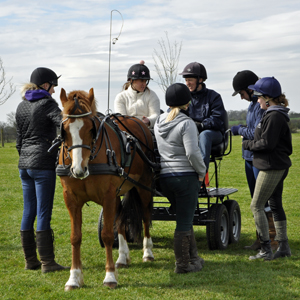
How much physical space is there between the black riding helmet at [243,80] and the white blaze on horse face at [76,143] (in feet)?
8.27

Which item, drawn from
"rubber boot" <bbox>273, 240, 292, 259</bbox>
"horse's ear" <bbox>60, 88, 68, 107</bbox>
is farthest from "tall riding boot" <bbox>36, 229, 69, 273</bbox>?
"rubber boot" <bbox>273, 240, 292, 259</bbox>

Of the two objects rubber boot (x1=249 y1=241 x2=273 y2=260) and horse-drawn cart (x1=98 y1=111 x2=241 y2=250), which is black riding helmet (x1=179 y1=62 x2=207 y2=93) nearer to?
horse-drawn cart (x1=98 y1=111 x2=241 y2=250)

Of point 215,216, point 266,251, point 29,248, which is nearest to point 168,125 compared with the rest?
point 215,216

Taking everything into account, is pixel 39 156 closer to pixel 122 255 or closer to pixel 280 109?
pixel 122 255

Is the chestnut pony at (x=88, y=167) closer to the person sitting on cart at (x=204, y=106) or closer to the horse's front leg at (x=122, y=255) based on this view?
the horse's front leg at (x=122, y=255)

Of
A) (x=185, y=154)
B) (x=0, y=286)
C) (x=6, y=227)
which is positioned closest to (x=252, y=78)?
(x=185, y=154)

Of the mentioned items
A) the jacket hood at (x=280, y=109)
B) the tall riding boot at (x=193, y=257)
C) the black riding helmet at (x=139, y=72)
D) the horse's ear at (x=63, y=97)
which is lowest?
the tall riding boot at (x=193, y=257)

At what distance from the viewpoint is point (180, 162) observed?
430 centimetres

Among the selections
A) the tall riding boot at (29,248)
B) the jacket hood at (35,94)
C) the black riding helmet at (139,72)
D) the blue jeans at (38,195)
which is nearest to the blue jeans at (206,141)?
the black riding helmet at (139,72)

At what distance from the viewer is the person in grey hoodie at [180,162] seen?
4.23 metres

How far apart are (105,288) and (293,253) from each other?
2610 millimetres

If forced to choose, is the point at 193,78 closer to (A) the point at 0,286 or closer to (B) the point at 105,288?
(B) the point at 105,288

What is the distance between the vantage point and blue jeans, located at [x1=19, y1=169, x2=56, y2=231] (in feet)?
15.0

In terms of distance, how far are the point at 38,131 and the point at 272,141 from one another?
2.65 m
